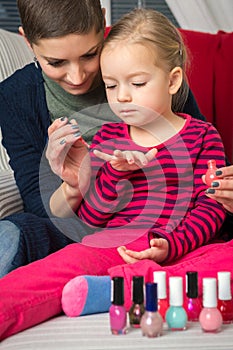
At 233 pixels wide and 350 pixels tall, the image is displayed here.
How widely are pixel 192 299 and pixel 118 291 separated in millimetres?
168

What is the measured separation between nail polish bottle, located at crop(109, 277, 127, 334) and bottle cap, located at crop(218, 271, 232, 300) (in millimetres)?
180

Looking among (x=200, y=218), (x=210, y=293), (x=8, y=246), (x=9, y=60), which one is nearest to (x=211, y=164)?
(x=200, y=218)

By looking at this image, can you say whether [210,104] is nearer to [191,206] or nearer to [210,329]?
[191,206]

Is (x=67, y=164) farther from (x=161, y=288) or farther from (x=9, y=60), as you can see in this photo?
(x=9, y=60)

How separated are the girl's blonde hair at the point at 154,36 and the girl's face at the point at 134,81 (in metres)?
0.02

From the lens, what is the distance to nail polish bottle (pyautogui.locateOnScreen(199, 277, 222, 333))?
4.29 feet

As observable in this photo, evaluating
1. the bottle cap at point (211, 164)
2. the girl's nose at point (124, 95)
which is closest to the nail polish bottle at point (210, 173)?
the bottle cap at point (211, 164)

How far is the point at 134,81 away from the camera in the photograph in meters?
1.67

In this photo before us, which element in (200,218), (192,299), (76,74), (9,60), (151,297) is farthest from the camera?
(9,60)

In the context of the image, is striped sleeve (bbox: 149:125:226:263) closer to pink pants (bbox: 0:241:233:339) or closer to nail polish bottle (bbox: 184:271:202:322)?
pink pants (bbox: 0:241:233:339)

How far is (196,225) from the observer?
163 centimetres

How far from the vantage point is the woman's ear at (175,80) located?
175 cm

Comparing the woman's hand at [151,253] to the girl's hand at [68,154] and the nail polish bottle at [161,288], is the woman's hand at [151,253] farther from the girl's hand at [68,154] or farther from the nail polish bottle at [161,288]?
the girl's hand at [68,154]

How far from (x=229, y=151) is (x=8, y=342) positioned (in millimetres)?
1268
